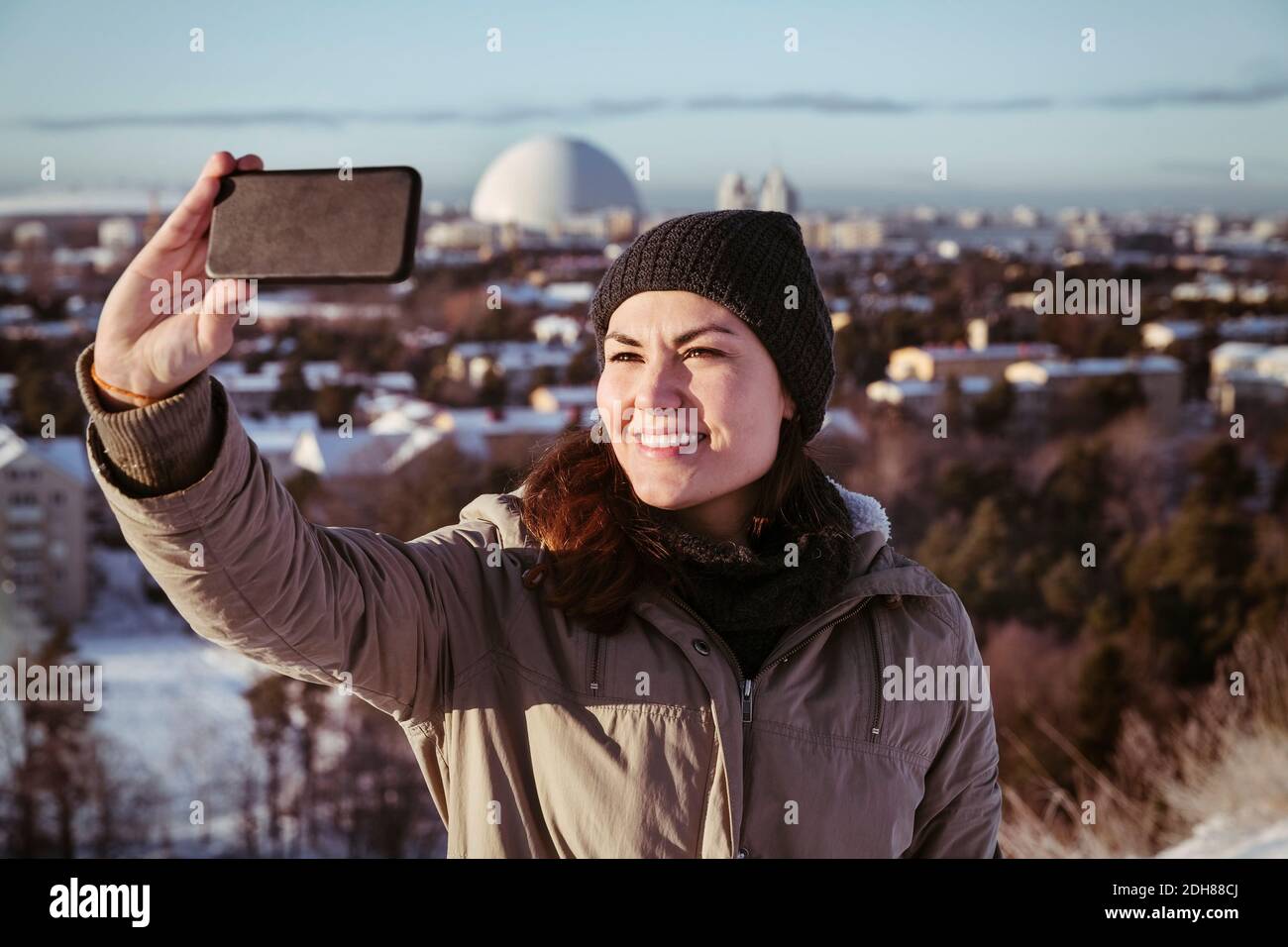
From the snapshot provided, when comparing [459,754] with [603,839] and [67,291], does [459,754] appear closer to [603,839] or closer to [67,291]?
[603,839]

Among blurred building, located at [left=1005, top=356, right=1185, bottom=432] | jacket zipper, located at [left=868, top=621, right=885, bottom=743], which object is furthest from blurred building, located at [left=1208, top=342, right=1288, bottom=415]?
jacket zipper, located at [left=868, top=621, right=885, bottom=743]

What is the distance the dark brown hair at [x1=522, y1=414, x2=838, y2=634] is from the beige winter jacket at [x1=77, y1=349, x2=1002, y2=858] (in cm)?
2

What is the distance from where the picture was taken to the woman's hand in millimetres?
933

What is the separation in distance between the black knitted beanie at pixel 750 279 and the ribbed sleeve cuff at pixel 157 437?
0.48m

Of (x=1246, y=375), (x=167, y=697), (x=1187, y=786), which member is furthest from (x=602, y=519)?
(x=1246, y=375)

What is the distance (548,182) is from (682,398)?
34388 millimetres

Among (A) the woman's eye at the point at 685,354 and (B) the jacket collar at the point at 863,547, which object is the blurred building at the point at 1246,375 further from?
(A) the woman's eye at the point at 685,354

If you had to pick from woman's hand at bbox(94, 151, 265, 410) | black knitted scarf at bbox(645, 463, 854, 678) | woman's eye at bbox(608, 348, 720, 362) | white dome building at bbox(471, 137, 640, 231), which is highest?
white dome building at bbox(471, 137, 640, 231)

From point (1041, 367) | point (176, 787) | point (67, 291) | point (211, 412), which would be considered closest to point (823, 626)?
point (211, 412)

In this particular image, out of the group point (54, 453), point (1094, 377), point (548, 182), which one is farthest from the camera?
point (548, 182)

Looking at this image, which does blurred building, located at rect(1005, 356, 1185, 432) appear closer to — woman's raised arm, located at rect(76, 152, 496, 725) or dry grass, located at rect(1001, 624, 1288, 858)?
dry grass, located at rect(1001, 624, 1288, 858)

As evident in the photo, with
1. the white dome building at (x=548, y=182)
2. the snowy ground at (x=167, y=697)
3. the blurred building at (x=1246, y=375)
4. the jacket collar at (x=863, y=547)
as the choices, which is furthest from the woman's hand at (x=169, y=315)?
the white dome building at (x=548, y=182)

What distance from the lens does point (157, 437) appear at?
0.98m

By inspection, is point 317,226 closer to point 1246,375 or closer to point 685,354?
point 685,354
